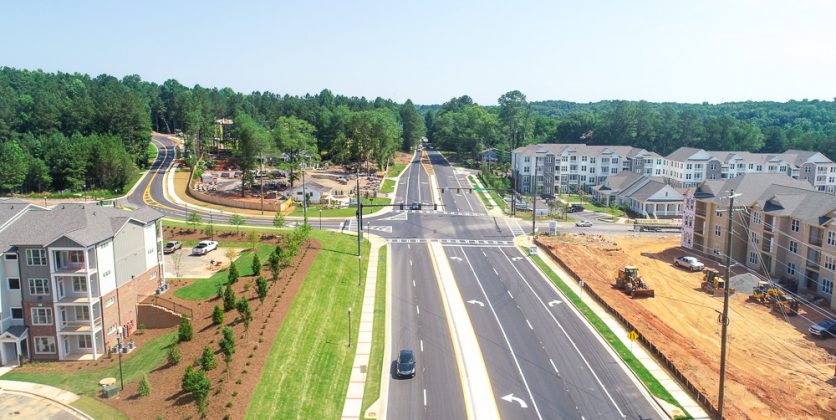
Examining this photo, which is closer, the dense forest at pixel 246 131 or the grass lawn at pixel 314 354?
the grass lawn at pixel 314 354

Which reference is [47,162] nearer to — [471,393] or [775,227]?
[471,393]

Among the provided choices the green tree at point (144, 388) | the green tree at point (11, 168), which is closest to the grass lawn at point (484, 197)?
the green tree at point (144, 388)

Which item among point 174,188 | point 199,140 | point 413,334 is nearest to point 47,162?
point 174,188

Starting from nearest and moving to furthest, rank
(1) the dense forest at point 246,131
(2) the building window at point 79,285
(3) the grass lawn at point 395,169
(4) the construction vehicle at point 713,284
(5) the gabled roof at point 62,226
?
(5) the gabled roof at point 62,226 → (2) the building window at point 79,285 → (4) the construction vehicle at point 713,284 → (1) the dense forest at point 246,131 → (3) the grass lawn at point 395,169

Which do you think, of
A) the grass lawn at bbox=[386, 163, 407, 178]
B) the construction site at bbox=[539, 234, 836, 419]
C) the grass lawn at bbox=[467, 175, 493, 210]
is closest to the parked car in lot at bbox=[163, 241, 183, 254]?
the construction site at bbox=[539, 234, 836, 419]

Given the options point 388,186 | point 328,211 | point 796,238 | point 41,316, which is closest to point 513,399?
point 41,316

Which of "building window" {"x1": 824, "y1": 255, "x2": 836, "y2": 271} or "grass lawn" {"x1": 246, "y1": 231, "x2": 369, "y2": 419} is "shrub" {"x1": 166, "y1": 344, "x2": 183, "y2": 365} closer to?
"grass lawn" {"x1": 246, "y1": 231, "x2": 369, "y2": 419}

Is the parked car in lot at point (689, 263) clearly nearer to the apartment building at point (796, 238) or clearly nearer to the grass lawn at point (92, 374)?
the apartment building at point (796, 238)
